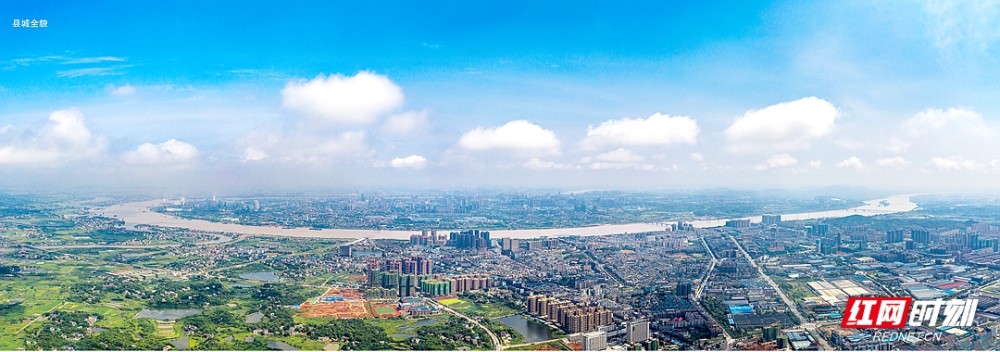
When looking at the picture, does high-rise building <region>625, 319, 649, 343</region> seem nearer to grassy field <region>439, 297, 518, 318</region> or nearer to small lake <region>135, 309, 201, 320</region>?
grassy field <region>439, 297, 518, 318</region>

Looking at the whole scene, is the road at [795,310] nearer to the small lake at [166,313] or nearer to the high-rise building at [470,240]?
the high-rise building at [470,240]

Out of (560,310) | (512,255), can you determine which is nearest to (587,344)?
(560,310)

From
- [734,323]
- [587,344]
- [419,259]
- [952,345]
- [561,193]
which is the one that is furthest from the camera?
[561,193]

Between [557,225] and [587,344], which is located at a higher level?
[557,225]

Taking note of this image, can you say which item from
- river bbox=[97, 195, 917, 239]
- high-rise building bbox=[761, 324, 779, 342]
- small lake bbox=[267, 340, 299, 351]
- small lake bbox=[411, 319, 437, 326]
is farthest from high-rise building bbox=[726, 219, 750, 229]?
small lake bbox=[267, 340, 299, 351]

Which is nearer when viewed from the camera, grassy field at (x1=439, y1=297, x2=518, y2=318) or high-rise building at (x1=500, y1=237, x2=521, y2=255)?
grassy field at (x1=439, y1=297, x2=518, y2=318)

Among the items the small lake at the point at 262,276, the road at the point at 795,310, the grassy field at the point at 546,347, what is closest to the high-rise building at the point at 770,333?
the road at the point at 795,310

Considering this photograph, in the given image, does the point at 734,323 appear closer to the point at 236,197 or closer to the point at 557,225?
the point at 557,225
